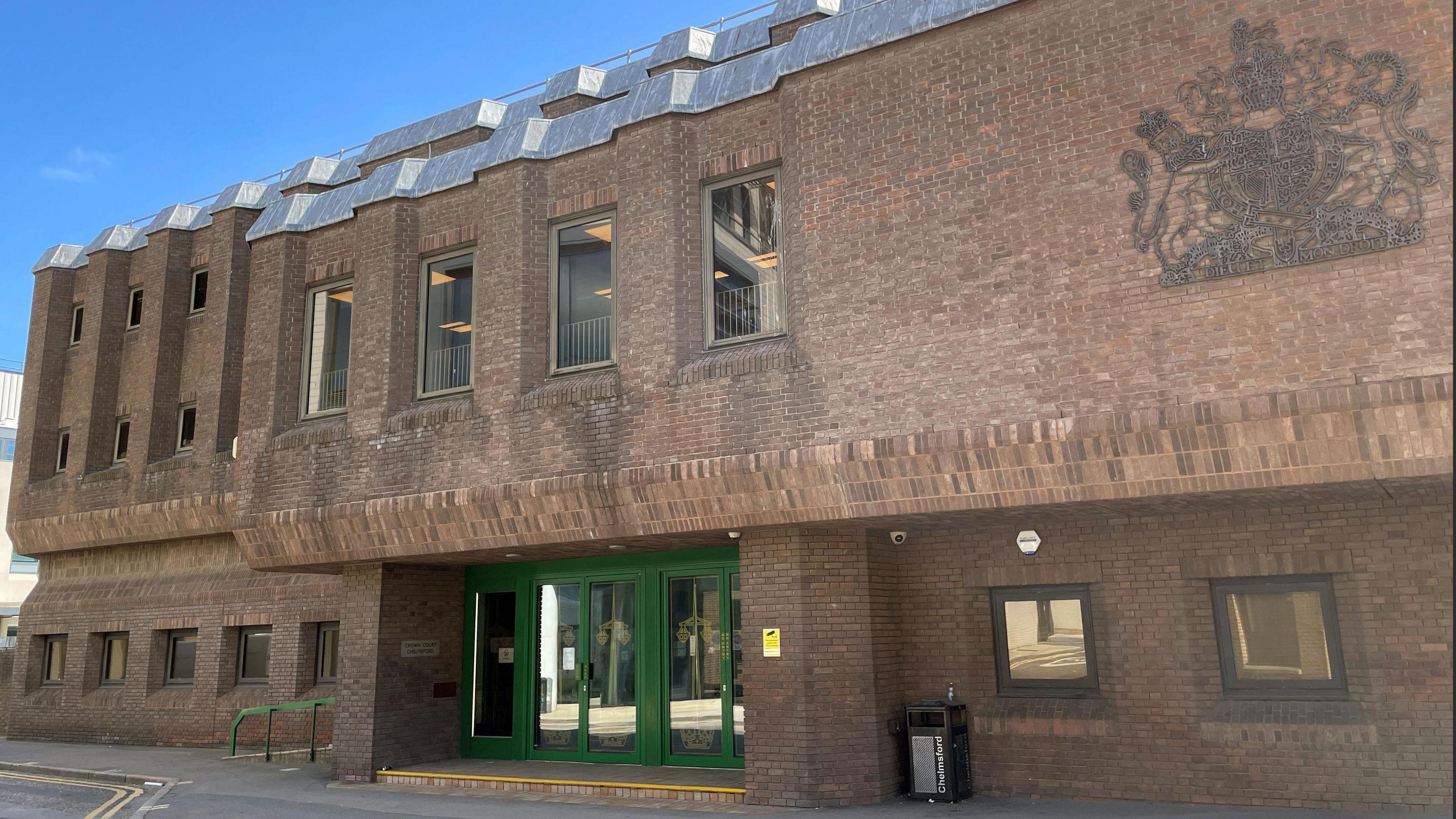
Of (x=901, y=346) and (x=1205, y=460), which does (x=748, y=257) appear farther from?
(x=1205, y=460)

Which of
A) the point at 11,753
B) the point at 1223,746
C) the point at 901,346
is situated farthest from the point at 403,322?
the point at 11,753

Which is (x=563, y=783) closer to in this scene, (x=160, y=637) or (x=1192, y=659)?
(x=1192, y=659)

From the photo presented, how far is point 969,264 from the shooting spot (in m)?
10.4

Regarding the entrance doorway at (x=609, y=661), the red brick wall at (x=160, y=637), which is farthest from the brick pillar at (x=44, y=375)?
the entrance doorway at (x=609, y=661)

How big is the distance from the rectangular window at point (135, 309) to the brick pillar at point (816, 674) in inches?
686

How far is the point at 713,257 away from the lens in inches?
494

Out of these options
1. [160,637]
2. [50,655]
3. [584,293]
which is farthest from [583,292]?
[50,655]

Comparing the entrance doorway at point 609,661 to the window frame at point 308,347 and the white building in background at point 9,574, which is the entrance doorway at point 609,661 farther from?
the white building in background at point 9,574

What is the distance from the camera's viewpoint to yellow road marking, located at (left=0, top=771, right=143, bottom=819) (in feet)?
43.8

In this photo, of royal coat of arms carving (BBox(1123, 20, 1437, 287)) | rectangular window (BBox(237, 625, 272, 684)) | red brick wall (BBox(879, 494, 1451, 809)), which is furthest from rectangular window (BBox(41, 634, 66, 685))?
royal coat of arms carving (BBox(1123, 20, 1437, 287))

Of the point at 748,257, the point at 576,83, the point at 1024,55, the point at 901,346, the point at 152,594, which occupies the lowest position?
the point at 152,594

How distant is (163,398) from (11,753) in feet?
22.8

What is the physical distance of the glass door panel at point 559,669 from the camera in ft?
48.8

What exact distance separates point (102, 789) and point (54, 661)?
9502 millimetres
